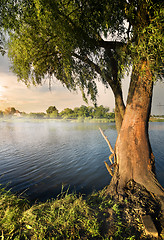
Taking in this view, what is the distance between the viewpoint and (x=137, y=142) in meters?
4.18

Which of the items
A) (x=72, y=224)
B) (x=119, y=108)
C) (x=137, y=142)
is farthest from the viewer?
(x=119, y=108)

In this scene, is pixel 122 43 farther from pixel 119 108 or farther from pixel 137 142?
pixel 137 142

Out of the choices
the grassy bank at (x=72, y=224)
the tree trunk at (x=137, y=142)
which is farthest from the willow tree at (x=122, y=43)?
the grassy bank at (x=72, y=224)

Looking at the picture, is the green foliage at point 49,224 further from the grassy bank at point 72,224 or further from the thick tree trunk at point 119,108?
the thick tree trunk at point 119,108

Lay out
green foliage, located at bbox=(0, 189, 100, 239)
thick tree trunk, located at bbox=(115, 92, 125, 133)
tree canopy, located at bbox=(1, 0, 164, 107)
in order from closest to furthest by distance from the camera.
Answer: green foliage, located at bbox=(0, 189, 100, 239)
tree canopy, located at bbox=(1, 0, 164, 107)
thick tree trunk, located at bbox=(115, 92, 125, 133)

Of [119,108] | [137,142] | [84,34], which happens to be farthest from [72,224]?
[84,34]

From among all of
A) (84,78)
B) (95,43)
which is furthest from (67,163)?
(95,43)

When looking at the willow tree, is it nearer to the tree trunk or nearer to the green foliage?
the tree trunk

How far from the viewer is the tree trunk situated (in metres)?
4.02

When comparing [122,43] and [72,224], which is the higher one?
[122,43]

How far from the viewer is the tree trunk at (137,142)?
4020 millimetres

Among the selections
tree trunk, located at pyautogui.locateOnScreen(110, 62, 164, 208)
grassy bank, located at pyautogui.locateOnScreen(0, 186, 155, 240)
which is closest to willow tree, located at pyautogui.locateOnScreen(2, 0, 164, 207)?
tree trunk, located at pyautogui.locateOnScreen(110, 62, 164, 208)

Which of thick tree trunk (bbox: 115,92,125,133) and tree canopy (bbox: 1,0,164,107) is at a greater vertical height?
tree canopy (bbox: 1,0,164,107)

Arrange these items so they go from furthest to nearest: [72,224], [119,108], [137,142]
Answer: [119,108] → [137,142] → [72,224]
